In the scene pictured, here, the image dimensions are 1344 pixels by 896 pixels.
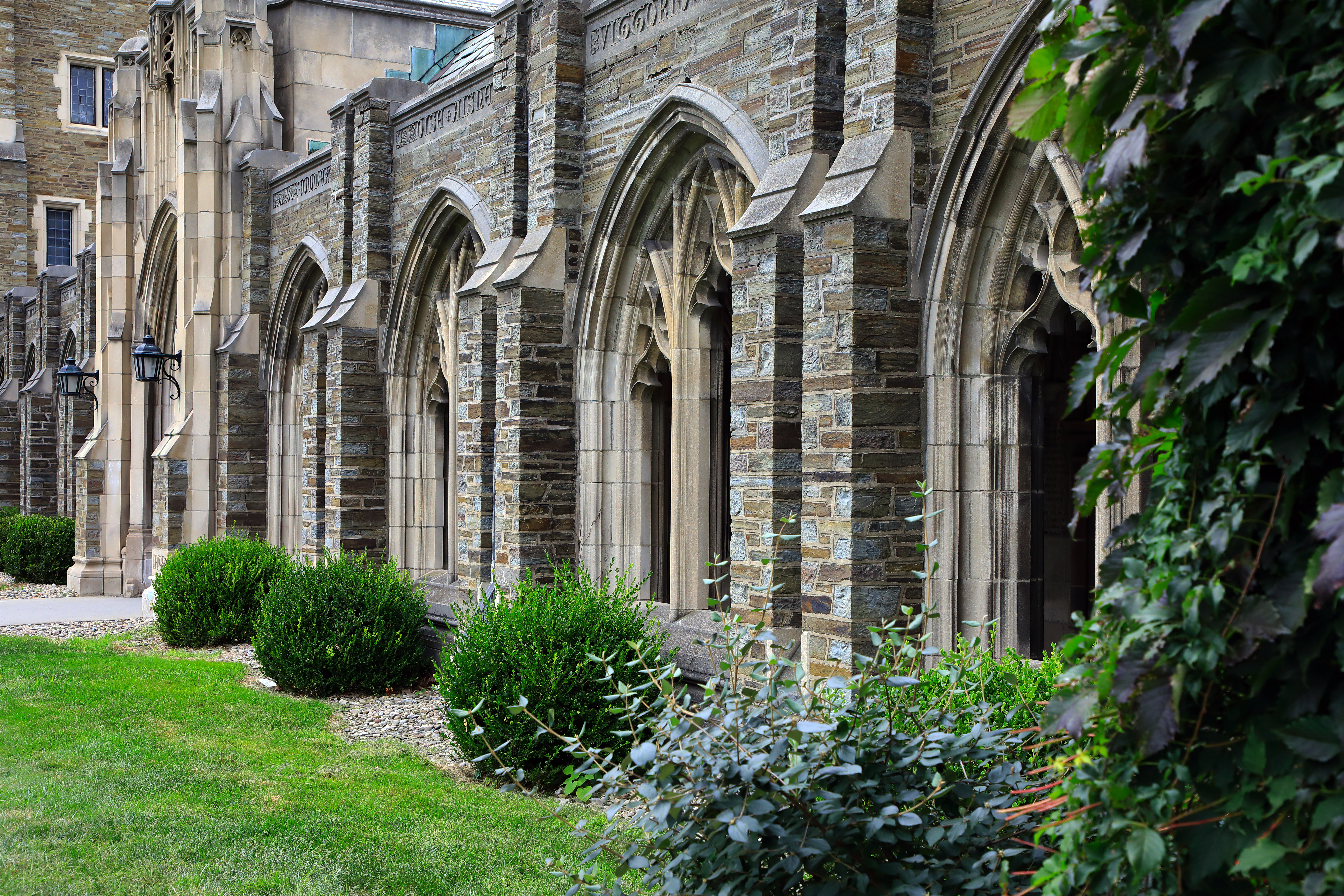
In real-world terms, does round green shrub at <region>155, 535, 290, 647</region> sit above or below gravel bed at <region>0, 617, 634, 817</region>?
above

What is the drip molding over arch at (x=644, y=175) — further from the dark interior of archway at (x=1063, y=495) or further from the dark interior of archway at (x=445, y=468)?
the dark interior of archway at (x=445, y=468)

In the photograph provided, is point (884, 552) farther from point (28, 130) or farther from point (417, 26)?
point (28, 130)

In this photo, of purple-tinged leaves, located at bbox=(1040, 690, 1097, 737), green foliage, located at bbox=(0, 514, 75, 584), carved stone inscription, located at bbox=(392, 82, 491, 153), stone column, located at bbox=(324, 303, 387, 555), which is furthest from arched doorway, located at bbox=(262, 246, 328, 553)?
purple-tinged leaves, located at bbox=(1040, 690, 1097, 737)

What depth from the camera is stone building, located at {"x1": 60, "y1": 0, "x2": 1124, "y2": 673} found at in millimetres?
6879

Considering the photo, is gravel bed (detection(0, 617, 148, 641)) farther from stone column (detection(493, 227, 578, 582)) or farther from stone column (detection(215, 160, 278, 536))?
stone column (detection(493, 227, 578, 582))

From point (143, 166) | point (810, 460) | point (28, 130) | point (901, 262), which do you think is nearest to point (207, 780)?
point (810, 460)

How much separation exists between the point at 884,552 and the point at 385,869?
3133mm

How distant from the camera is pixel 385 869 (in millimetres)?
5336

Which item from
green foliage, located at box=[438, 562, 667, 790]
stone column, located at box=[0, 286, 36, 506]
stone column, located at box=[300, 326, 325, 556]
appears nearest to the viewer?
green foliage, located at box=[438, 562, 667, 790]

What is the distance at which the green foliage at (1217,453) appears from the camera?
1758mm

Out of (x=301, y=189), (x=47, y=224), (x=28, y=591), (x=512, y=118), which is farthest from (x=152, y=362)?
(x=47, y=224)

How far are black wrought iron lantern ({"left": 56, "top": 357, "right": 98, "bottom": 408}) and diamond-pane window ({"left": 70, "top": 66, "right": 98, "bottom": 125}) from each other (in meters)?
10.4

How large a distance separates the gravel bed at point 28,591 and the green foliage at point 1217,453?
20539mm

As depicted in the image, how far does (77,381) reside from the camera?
21.3 metres
